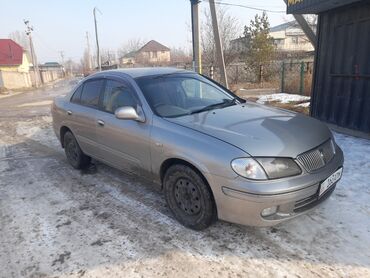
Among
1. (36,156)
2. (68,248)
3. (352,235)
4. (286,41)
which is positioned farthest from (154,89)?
(286,41)

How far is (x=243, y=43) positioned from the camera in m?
21.0

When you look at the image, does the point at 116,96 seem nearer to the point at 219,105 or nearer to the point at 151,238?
the point at 219,105

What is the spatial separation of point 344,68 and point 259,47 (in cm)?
1366

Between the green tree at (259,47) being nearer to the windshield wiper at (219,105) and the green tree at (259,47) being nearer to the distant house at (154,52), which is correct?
the windshield wiper at (219,105)

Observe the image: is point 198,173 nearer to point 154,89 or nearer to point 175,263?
point 175,263

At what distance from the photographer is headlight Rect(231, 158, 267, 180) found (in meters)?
2.72

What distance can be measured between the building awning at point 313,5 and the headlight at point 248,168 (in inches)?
181

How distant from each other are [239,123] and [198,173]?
70 centimetres

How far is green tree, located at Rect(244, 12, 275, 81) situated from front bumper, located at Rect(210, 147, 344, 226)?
17.4m

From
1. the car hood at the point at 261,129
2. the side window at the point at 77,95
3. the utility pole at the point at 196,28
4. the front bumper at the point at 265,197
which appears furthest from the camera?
the utility pole at the point at 196,28

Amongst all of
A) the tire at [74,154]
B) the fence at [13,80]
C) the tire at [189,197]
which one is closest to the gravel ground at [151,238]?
the tire at [189,197]

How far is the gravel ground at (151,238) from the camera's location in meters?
2.73

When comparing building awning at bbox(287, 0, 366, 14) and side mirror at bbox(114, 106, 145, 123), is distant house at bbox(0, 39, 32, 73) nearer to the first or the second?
building awning at bbox(287, 0, 366, 14)

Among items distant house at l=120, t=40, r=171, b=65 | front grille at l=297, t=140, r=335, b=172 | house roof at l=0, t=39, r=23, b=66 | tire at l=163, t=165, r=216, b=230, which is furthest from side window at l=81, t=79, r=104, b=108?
distant house at l=120, t=40, r=171, b=65
